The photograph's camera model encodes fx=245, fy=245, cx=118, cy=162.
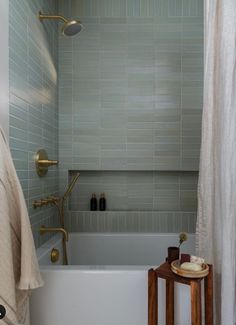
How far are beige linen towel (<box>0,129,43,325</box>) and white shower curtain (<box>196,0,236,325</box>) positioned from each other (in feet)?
2.36

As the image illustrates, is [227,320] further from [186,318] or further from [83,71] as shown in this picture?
[83,71]

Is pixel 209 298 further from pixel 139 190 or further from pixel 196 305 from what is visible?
pixel 139 190

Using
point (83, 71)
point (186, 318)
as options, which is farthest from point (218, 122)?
point (83, 71)

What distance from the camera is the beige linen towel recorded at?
85 centimetres

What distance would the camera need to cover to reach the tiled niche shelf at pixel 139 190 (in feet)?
7.09

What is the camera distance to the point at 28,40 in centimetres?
144

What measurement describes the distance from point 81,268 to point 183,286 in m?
0.48

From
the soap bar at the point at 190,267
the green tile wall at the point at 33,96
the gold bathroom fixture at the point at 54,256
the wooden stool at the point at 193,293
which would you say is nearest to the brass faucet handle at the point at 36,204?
the green tile wall at the point at 33,96

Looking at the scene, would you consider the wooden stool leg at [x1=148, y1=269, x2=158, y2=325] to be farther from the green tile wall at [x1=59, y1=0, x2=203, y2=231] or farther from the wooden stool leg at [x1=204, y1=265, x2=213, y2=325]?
the green tile wall at [x1=59, y1=0, x2=203, y2=231]

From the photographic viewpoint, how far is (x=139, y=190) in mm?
2186

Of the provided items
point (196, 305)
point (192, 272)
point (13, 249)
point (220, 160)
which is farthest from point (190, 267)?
point (13, 249)

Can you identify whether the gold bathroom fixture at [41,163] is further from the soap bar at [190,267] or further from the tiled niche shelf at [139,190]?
the soap bar at [190,267]

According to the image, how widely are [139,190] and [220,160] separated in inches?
49.3

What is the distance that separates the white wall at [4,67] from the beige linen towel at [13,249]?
263 millimetres
